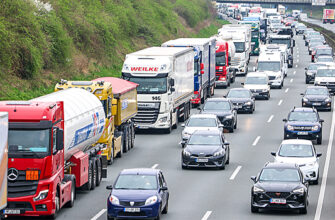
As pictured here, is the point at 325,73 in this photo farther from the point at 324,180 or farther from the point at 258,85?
the point at 324,180

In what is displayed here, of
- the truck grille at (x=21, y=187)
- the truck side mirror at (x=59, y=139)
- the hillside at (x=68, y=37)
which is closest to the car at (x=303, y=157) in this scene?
the truck side mirror at (x=59, y=139)

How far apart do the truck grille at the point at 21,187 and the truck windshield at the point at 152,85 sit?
2033cm

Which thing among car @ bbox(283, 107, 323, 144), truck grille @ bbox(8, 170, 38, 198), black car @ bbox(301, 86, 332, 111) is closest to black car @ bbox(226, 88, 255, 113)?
black car @ bbox(301, 86, 332, 111)

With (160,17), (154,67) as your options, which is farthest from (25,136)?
(160,17)

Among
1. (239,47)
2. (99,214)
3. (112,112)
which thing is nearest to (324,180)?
(112,112)

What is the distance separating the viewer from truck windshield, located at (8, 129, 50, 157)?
84.0 ft

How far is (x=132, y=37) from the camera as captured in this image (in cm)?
8394

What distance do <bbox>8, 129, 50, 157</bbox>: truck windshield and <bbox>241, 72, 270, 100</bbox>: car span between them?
126 ft

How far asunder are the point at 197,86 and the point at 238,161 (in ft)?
61.2

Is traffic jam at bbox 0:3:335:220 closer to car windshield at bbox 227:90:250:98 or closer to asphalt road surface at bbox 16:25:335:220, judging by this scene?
car windshield at bbox 227:90:250:98

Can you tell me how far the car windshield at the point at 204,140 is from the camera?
3656 cm

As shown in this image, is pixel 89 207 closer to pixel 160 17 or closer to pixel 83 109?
pixel 83 109

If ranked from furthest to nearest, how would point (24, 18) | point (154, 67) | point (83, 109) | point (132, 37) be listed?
point (132, 37) → point (24, 18) → point (154, 67) → point (83, 109)

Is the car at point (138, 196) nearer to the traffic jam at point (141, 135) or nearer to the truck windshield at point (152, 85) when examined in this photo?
the traffic jam at point (141, 135)
